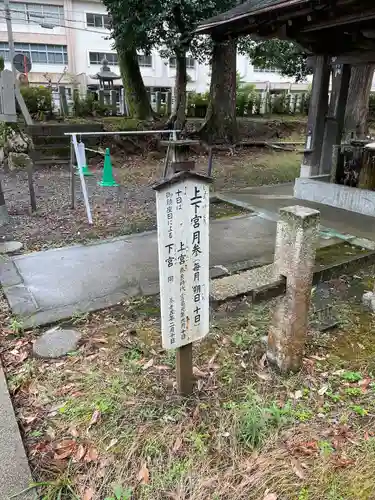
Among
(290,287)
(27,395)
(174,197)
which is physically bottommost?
(27,395)

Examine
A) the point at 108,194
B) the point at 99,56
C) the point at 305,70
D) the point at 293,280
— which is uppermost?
the point at 99,56

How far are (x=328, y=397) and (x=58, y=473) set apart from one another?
1692 millimetres

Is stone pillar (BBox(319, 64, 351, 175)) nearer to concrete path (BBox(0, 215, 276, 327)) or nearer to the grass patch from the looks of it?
the grass patch

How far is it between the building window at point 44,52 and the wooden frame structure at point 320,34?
1084 inches

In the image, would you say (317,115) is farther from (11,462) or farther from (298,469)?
(11,462)

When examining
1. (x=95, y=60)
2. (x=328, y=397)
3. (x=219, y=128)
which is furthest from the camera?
(x=95, y=60)

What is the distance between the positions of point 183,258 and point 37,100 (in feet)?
44.6

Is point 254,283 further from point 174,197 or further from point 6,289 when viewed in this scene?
point 6,289

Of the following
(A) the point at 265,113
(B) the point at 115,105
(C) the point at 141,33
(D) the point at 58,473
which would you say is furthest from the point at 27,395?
(A) the point at 265,113

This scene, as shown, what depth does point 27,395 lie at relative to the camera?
264 centimetres

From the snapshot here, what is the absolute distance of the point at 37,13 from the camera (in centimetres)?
2850

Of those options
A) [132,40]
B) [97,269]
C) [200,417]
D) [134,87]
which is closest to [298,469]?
[200,417]

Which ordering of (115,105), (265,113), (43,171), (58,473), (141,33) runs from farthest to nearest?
(265,113) → (115,105) → (141,33) → (43,171) → (58,473)

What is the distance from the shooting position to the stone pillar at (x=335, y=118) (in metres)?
7.20
